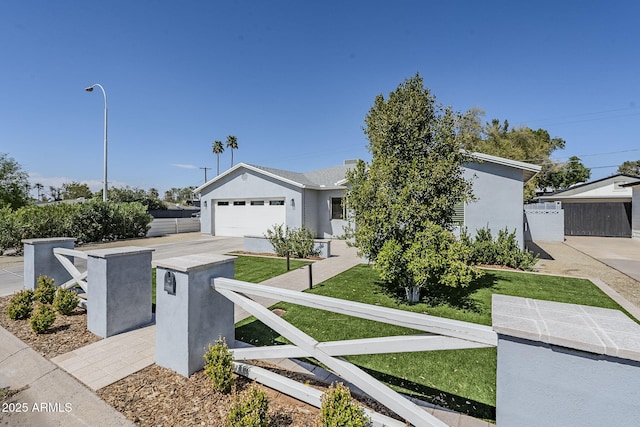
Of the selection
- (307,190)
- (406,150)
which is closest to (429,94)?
(406,150)

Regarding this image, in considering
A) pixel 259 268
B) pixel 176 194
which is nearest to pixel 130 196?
pixel 176 194

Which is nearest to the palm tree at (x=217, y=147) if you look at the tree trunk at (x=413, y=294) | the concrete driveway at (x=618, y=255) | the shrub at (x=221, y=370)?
the concrete driveway at (x=618, y=255)

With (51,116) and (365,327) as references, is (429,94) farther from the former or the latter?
(51,116)

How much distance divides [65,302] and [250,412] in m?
4.46

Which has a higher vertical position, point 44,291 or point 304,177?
point 304,177

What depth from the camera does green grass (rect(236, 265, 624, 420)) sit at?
10.2 ft

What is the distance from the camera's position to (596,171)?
36.0 m

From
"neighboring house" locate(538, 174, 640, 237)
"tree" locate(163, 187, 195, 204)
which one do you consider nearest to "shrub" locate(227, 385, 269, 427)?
"neighboring house" locate(538, 174, 640, 237)

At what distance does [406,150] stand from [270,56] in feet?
40.3

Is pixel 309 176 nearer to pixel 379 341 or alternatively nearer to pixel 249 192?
pixel 249 192

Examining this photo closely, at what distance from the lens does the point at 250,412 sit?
7.19 ft

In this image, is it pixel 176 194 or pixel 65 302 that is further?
pixel 176 194

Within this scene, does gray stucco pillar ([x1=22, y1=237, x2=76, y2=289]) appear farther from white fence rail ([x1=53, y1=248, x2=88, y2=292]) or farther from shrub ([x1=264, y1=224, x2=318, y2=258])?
shrub ([x1=264, y1=224, x2=318, y2=258])

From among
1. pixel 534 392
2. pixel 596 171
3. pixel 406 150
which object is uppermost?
pixel 596 171
